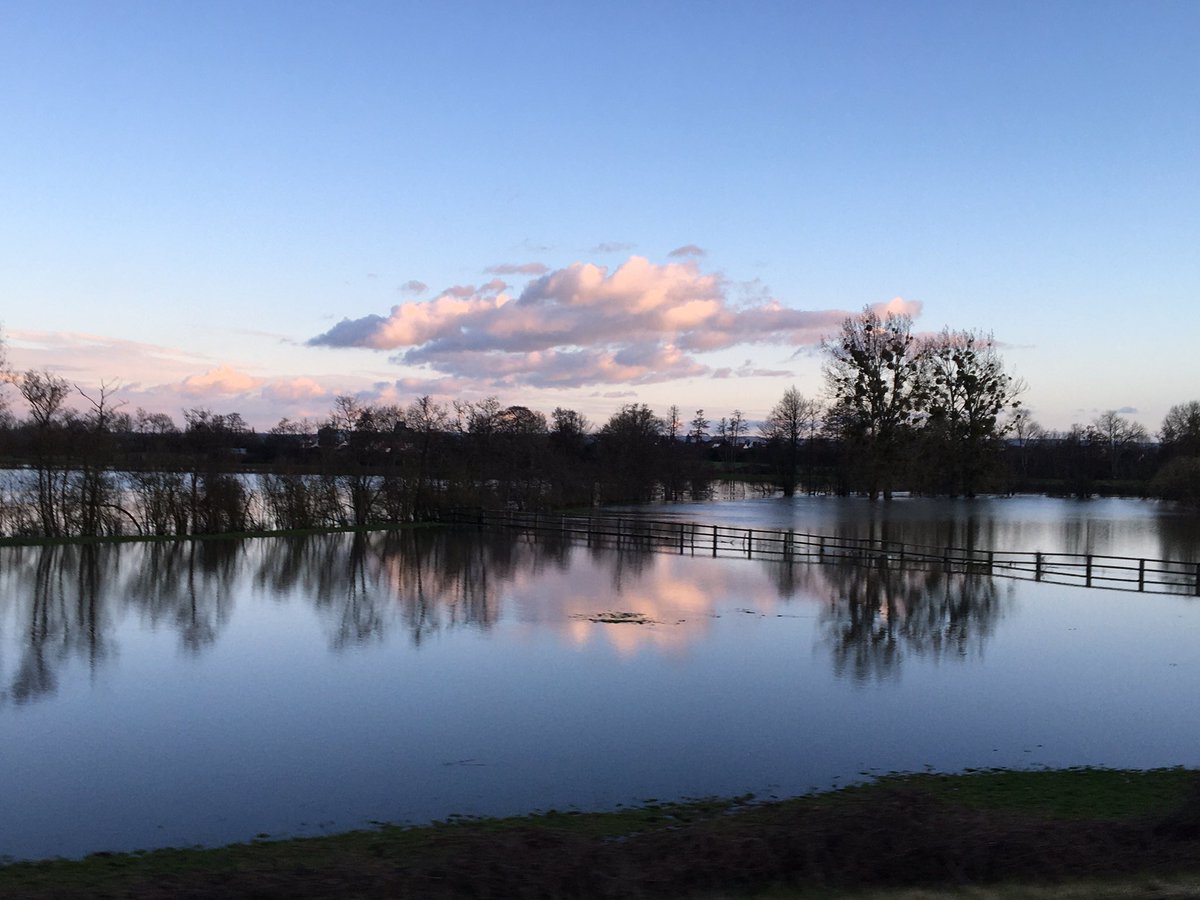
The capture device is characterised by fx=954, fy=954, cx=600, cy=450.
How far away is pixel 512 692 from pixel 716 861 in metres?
7.27

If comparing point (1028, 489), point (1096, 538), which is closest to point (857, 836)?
point (1096, 538)

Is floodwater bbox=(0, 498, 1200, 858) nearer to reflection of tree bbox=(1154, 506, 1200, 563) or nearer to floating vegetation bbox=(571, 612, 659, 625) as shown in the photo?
floating vegetation bbox=(571, 612, 659, 625)

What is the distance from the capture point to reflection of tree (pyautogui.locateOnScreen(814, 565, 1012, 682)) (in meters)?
17.2

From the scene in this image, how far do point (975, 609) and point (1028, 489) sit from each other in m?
93.1

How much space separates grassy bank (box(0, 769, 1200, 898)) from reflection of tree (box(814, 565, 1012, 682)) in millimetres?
7833

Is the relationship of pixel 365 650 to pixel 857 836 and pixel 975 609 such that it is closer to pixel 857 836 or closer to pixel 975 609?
pixel 857 836

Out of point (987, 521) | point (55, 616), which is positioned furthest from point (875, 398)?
point (55, 616)

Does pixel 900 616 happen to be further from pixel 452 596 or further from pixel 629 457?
pixel 629 457

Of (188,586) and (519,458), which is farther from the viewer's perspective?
(519,458)

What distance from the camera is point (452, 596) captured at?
2378 centimetres

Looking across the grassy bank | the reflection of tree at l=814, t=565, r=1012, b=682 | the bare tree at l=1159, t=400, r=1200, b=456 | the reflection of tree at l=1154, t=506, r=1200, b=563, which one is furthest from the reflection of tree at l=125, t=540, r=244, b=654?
the bare tree at l=1159, t=400, r=1200, b=456

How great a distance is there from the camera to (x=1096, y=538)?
45.7m

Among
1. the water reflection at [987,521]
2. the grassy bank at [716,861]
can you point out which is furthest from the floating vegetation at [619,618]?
the water reflection at [987,521]

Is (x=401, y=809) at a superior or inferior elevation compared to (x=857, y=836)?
inferior
